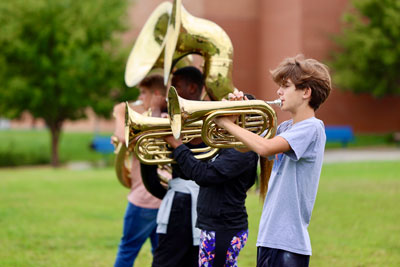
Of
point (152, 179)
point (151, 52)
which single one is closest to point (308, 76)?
point (152, 179)

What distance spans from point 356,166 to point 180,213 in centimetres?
1346

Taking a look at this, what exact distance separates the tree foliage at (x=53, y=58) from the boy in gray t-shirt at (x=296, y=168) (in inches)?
769

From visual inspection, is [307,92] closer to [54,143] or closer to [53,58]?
[53,58]

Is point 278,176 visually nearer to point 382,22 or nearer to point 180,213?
point 180,213

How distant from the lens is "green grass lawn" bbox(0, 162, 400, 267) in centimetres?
616

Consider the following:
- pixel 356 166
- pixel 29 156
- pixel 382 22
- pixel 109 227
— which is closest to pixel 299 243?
pixel 109 227

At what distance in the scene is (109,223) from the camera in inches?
324

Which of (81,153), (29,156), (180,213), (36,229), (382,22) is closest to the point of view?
(180,213)

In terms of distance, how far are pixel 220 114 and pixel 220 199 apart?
2.58 ft

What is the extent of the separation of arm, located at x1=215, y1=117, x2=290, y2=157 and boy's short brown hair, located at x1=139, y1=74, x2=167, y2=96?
1.79 metres

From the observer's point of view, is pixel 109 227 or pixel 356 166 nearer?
pixel 109 227

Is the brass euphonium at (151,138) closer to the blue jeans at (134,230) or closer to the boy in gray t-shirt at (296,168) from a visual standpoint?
the boy in gray t-shirt at (296,168)

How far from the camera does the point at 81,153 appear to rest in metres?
29.1

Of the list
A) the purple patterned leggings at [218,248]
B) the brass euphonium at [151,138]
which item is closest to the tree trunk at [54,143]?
the brass euphonium at [151,138]
